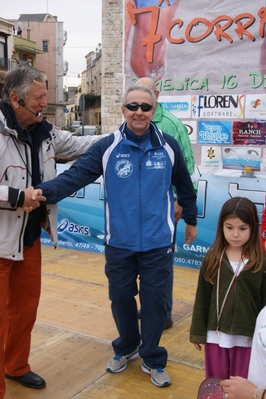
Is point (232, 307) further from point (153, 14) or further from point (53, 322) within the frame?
point (153, 14)

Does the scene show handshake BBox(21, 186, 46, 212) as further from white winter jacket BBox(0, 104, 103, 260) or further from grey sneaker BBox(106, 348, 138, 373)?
grey sneaker BBox(106, 348, 138, 373)

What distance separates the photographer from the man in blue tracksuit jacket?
122 inches

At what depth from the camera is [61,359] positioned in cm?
364

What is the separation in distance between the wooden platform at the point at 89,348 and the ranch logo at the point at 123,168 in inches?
55.3

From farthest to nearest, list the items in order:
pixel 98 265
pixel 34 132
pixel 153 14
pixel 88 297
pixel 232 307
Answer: pixel 153 14 → pixel 98 265 → pixel 88 297 → pixel 34 132 → pixel 232 307

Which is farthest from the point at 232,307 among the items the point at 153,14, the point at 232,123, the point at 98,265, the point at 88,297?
the point at 153,14

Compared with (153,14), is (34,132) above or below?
below

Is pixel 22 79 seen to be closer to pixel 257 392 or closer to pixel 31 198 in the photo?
pixel 31 198

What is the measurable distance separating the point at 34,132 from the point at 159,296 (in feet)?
4.37

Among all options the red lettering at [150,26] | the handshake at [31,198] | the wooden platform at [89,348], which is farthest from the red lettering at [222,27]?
the handshake at [31,198]

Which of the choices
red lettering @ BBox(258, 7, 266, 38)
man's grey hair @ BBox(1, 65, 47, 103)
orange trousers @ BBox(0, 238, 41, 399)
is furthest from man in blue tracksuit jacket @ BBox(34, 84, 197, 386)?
red lettering @ BBox(258, 7, 266, 38)

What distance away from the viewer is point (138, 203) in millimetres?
3102

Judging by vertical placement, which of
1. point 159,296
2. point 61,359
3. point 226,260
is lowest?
point 61,359

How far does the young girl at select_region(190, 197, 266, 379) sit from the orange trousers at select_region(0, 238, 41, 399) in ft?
3.65
